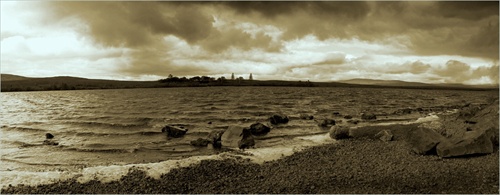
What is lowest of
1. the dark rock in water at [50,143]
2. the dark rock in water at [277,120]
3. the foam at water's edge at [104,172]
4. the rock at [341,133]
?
the dark rock in water at [50,143]

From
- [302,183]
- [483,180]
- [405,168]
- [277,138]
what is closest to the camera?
[483,180]

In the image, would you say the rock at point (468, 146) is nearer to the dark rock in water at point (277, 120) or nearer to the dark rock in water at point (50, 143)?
the dark rock in water at point (277, 120)

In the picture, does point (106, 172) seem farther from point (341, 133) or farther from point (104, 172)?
point (341, 133)

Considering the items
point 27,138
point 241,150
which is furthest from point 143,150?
point 27,138

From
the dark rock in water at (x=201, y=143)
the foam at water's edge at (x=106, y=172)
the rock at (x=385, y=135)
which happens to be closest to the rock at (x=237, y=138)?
the dark rock in water at (x=201, y=143)

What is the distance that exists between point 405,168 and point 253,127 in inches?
605

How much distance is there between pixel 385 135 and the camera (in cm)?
2078

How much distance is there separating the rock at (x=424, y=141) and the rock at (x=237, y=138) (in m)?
10.2

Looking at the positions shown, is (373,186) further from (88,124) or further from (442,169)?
(88,124)

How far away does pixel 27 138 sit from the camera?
2761cm

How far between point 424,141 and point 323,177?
6412 mm

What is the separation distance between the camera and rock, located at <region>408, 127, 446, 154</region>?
51.4 feet

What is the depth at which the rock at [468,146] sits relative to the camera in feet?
47.7

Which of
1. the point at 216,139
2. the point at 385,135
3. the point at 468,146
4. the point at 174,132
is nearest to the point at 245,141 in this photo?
the point at 216,139
